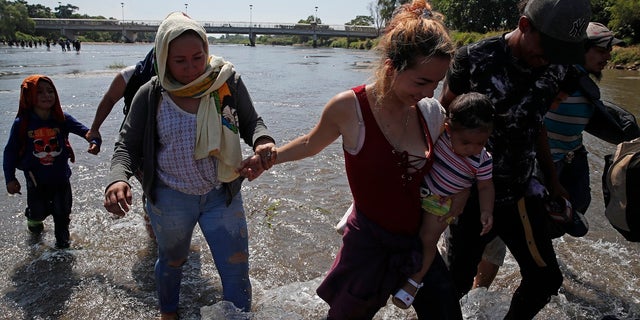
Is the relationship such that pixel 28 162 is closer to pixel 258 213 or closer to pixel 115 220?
pixel 115 220

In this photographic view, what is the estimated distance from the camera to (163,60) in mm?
2537

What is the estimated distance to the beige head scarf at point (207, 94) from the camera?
2.54 metres

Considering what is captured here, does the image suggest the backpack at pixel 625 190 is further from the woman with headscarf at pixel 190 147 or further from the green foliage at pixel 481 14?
the green foliage at pixel 481 14

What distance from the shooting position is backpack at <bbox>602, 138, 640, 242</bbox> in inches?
82.4

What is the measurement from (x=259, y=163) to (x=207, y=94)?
1.74 ft

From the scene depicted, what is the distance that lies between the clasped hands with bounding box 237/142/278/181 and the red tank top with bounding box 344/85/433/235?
1.43 feet

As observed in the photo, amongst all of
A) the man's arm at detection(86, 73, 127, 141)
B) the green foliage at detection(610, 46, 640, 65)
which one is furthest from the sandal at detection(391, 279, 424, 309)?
the green foliage at detection(610, 46, 640, 65)

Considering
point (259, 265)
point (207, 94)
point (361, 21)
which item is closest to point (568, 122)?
point (207, 94)

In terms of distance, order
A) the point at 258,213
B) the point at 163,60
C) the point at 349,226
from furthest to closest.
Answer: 1. the point at 258,213
2. the point at 163,60
3. the point at 349,226

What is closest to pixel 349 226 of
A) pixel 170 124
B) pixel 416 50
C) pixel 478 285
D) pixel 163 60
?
pixel 416 50

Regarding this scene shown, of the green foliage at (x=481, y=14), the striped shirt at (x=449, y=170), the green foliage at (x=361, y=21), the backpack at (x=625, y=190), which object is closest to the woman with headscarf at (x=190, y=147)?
the striped shirt at (x=449, y=170)

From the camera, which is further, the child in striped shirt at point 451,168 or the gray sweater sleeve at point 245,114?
the gray sweater sleeve at point 245,114

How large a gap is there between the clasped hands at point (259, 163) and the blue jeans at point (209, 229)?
406mm

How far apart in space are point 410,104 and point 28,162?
357 cm
